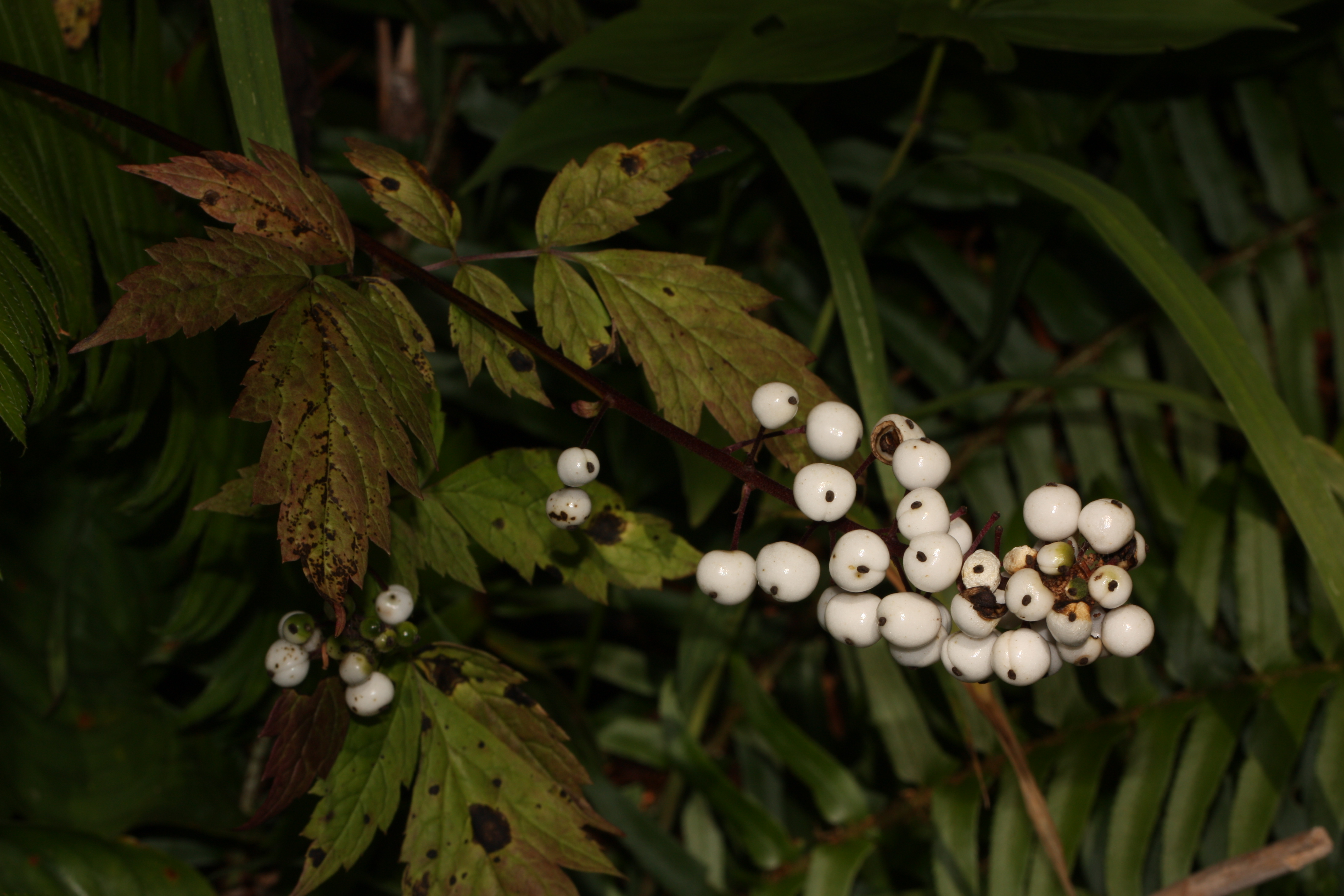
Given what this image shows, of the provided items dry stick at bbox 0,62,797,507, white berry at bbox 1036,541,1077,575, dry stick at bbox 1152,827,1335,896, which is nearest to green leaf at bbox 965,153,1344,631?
dry stick at bbox 1152,827,1335,896

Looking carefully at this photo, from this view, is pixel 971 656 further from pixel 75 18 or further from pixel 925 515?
pixel 75 18

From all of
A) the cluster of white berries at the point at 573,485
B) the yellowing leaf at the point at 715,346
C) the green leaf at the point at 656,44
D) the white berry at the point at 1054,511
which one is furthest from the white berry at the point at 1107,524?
the green leaf at the point at 656,44

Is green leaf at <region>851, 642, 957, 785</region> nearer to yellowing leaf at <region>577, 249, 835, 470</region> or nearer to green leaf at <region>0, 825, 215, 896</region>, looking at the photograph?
yellowing leaf at <region>577, 249, 835, 470</region>

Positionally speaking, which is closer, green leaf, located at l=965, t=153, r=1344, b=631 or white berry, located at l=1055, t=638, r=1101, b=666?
white berry, located at l=1055, t=638, r=1101, b=666

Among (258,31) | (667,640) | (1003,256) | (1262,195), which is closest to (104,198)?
(258,31)

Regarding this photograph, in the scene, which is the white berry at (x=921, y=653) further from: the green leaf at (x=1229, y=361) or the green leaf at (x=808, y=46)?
the green leaf at (x=808, y=46)

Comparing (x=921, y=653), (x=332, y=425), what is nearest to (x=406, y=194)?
(x=332, y=425)
